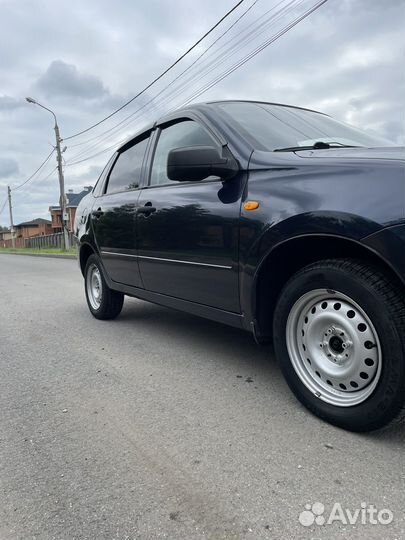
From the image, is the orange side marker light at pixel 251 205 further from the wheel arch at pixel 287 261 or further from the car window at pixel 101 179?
the car window at pixel 101 179

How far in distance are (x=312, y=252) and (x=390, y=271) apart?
0.47 metres

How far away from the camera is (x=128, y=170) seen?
4.23 meters

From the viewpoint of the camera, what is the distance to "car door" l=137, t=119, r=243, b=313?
2.71 meters

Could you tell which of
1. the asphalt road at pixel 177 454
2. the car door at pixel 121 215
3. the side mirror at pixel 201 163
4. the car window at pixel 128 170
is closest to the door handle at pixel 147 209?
the car door at pixel 121 215

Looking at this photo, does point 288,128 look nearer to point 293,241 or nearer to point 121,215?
point 293,241

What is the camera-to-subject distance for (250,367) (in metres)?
3.30

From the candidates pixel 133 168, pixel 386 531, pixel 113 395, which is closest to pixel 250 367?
pixel 113 395

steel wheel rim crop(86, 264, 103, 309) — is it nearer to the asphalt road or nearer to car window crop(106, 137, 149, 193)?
car window crop(106, 137, 149, 193)

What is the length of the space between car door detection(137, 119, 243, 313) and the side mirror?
3.4 inches

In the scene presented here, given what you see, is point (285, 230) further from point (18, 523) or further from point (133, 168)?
point (133, 168)

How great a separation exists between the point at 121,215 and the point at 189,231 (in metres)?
1.17

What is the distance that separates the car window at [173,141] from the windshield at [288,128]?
0.23 metres

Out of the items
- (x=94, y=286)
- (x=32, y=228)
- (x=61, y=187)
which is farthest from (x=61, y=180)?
(x=32, y=228)

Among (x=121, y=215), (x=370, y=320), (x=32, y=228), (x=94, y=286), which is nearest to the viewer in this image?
(x=370, y=320)
